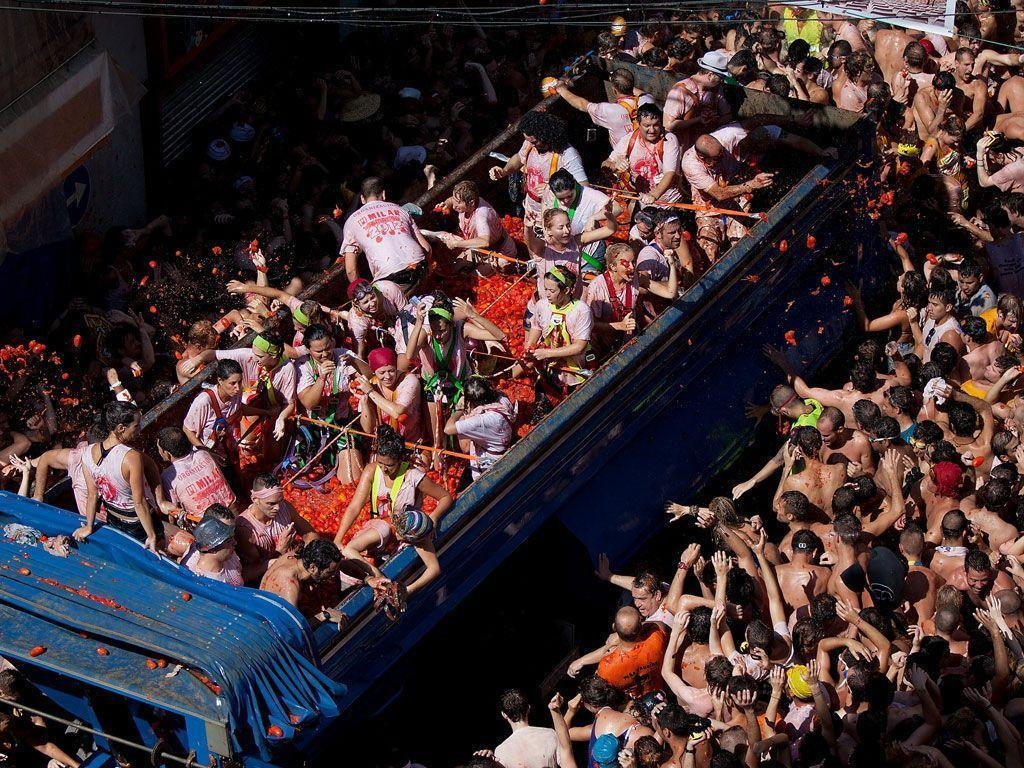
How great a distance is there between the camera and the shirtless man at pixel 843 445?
376 inches

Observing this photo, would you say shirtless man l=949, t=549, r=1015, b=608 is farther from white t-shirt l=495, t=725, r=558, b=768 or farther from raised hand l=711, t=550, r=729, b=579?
white t-shirt l=495, t=725, r=558, b=768

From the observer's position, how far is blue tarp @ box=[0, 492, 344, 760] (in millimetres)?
7508

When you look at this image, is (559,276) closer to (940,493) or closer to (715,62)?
(940,493)

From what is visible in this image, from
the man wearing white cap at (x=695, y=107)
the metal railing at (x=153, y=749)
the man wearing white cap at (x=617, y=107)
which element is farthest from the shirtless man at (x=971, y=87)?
the metal railing at (x=153, y=749)

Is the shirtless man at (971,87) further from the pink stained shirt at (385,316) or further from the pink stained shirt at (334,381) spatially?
the pink stained shirt at (334,381)

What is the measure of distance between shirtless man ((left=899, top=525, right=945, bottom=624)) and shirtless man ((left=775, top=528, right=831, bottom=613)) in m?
0.48

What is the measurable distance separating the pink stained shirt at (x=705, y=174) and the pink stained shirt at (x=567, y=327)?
1.89m

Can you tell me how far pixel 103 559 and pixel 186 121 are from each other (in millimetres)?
6504

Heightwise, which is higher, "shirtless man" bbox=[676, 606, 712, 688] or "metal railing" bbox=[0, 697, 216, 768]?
"metal railing" bbox=[0, 697, 216, 768]

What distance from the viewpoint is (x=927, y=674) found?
26.2 feet

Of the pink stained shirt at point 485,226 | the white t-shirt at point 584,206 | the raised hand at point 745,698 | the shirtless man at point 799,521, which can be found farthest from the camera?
the pink stained shirt at point 485,226

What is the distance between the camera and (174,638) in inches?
301

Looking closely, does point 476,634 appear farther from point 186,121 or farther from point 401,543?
point 186,121

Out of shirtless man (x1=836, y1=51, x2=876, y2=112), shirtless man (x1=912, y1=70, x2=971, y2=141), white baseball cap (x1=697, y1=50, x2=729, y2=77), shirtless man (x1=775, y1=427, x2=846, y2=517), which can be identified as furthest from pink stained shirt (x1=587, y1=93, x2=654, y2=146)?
shirtless man (x1=775, y1=427, x2=846, y2=517)
